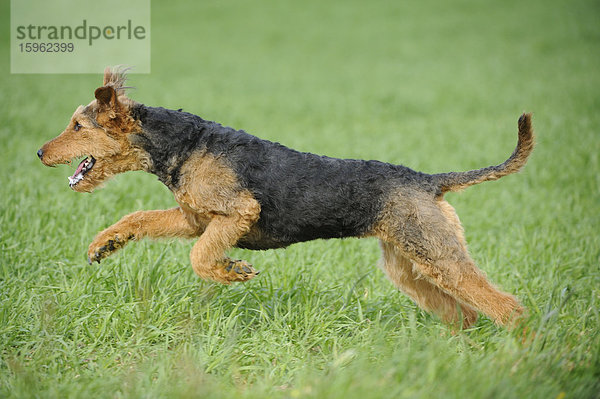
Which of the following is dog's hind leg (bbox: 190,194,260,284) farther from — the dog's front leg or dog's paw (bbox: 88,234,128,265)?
dog's paw (bbox: 88,234,128,265)

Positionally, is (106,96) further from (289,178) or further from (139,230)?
(289,178)

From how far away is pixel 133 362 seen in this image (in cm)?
405

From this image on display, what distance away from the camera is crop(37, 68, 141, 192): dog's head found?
4312 mm

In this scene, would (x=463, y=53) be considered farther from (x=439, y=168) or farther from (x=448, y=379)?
(x=448, y=379)

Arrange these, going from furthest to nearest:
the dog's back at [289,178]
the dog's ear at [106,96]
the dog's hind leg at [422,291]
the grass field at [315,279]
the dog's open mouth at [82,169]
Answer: the dog's hind leg at [422,291] → the dog's open mouth at [82,169] → the dog's back at [289,178] → the dog's ear at [106,96] → the grass field at [315,279]

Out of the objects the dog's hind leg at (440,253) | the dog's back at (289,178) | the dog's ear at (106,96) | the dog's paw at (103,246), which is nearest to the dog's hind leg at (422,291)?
the dog's hind leg at (440,253)

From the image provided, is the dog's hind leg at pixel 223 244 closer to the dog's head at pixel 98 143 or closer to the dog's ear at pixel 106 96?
the dog's head at pixel 98 143

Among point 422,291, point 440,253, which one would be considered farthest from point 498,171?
point 422,291

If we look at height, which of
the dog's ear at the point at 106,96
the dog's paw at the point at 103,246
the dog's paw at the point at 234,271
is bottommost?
the dog's paw at the point at 234,271

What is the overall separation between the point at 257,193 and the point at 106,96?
1.32 metres

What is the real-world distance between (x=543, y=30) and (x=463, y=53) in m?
6.24

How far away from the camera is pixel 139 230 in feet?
14.4

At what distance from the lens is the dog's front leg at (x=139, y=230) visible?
14.1 feet

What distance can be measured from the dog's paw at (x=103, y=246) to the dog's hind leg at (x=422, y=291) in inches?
82.3
